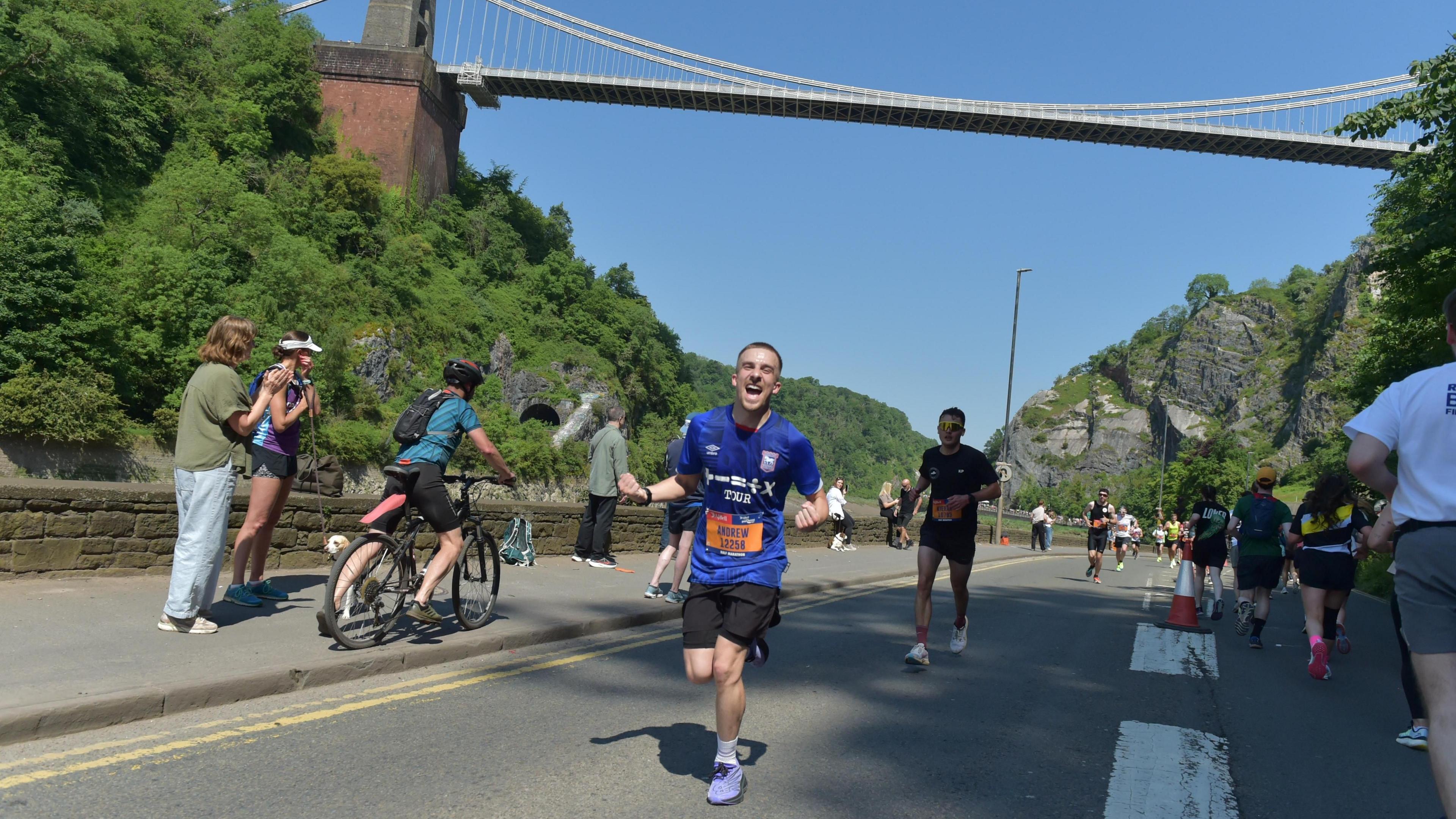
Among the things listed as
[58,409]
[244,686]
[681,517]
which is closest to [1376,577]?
[681,517]

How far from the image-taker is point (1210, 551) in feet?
39.2

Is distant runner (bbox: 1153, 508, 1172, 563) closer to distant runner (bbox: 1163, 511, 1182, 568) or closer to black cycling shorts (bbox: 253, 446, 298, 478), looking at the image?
distant runner (bbox: 1163, 511, 1182, 568)

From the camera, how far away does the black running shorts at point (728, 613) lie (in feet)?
13.8

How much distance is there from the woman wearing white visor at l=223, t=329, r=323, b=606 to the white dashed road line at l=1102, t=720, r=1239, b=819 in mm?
5791

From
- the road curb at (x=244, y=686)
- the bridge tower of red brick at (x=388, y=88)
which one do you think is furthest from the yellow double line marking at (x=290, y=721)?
the bridge tower of red brick at (x=388, y=88)

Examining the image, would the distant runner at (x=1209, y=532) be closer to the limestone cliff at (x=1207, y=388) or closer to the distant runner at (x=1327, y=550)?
the distant runner at (x=1327, y=550)

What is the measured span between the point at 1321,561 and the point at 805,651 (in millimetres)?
4536

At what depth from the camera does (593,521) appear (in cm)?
1330

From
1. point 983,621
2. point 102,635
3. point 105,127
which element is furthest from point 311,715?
point 105,127

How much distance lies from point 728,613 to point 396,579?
331 cm

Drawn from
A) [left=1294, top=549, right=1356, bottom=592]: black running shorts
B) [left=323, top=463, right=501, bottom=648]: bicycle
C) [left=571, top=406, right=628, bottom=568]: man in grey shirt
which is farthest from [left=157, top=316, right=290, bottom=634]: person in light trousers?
[left=1294, top=549, right=1356, bottom=592]: black running shorts

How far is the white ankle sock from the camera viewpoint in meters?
4.15

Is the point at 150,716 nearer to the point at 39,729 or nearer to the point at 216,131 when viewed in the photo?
the point at 39,729

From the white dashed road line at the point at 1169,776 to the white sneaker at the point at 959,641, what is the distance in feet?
7.61
